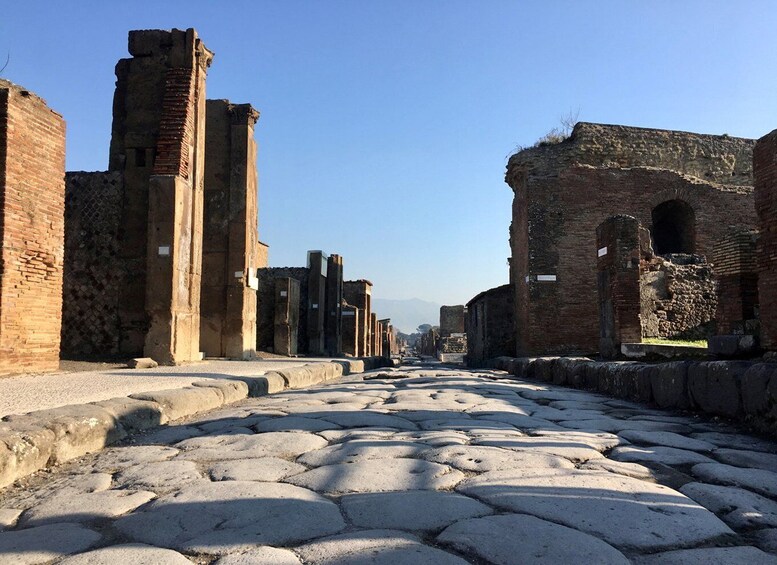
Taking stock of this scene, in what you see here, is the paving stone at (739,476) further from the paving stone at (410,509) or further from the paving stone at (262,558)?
the paving stone at (262,558)

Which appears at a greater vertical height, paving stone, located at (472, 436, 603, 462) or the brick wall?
the brick wall

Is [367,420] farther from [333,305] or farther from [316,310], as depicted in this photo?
[333,305]

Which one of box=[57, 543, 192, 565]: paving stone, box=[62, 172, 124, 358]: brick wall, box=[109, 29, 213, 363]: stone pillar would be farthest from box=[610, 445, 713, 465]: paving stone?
box=[62, 172, 124, 358]: brick wall

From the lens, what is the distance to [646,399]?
5.47m

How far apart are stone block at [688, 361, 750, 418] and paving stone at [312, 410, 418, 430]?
2231mm

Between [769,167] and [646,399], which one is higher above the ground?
[769,167]

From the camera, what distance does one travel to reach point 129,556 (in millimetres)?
1561

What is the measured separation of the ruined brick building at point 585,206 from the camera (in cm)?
1551

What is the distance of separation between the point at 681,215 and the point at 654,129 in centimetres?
272

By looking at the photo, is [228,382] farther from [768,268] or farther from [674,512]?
[768,268]

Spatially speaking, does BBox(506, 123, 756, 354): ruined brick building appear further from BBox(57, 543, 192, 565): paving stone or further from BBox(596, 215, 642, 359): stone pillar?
BBox(57, 543, 192, 565): paving stone

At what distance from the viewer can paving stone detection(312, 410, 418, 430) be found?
12.6 feet

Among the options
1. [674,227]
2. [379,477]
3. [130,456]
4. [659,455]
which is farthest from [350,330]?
[379,477]

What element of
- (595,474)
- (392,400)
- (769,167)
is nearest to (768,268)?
(769,167)
